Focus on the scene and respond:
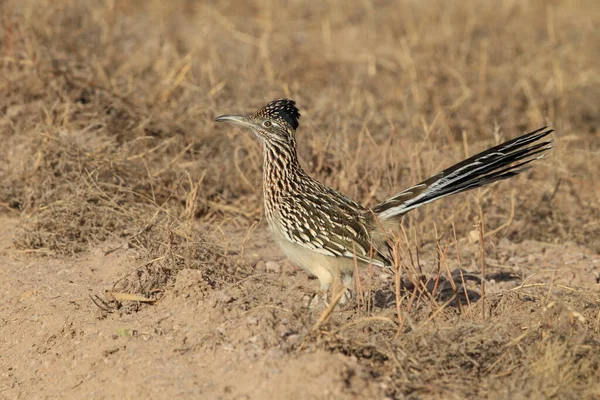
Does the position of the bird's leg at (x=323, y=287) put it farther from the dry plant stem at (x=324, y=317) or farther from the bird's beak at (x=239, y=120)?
the bird's beak at (x=239, y=120)

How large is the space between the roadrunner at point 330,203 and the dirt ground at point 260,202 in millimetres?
233

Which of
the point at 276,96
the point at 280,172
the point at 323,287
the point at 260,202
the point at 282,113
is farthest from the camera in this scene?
the point at 276,96

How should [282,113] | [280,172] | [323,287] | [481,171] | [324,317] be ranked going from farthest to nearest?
[282,113] < [280,172] < [323,287] < [481,171] < [324,317]

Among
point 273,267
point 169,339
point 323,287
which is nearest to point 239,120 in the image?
point 273,267

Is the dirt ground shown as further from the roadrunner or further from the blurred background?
the roadrunner

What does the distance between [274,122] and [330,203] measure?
23.8 inches

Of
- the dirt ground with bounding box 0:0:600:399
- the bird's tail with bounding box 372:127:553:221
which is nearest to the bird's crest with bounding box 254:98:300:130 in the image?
the dirt ground with bounding box 0:0:600:399

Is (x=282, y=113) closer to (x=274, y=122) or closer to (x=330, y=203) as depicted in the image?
(x=274, y=122)

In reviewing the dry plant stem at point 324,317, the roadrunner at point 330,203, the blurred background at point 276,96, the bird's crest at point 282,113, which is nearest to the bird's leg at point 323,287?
the roadrunner at point 330,203

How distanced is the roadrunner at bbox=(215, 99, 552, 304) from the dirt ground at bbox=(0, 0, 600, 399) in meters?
0.23

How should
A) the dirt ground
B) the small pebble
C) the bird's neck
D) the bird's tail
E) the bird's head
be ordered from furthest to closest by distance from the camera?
the small pebble, the bird's head, the bird's neck, the bird's tail, the dirt ground

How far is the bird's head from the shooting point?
5344mm

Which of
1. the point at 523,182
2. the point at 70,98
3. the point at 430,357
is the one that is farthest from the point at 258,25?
the point at 430,357

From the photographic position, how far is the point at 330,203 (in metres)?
5.15
